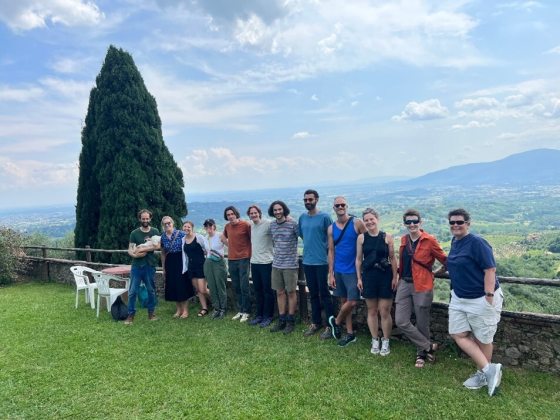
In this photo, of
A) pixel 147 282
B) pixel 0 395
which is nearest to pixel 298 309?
pixel 147 282

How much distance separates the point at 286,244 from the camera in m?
5.52

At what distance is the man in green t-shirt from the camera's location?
21.0ft

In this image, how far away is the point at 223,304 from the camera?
663 cm

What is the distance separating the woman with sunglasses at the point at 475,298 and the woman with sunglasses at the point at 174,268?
14.2 ft

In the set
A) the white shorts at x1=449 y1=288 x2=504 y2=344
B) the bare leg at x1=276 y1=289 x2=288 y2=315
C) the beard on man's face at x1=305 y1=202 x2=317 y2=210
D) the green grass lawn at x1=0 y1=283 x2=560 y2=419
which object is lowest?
the green grass lawn at x1=0 y1=283 x2=560 y2=419

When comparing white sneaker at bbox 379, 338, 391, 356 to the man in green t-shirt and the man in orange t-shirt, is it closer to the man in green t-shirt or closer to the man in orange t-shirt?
the man in orange t-shirt

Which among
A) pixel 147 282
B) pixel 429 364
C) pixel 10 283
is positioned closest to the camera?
pixel 429 364

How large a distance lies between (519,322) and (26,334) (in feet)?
22.1

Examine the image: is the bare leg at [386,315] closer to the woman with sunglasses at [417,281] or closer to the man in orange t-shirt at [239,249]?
the woman with sunglasses at [417,281]

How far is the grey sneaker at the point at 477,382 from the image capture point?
12.6 ft

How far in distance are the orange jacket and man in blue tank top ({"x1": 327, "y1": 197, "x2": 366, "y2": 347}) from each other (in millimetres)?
725

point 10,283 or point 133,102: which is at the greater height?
point 133,102

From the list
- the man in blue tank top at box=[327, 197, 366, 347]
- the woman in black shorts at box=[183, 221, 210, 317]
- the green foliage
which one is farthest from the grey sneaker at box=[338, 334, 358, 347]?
the green foliage

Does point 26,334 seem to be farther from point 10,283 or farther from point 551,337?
point 551,337
